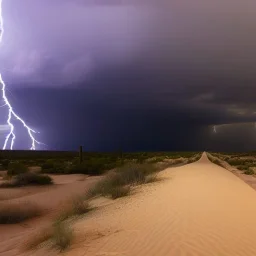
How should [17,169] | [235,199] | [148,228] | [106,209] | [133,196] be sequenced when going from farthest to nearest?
[17,169]
[133,196]
[235,199]
[106,209]
[148,228]

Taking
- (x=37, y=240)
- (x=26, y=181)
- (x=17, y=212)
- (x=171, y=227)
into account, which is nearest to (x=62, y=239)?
(x=37, y=240)

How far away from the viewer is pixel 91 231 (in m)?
9.04

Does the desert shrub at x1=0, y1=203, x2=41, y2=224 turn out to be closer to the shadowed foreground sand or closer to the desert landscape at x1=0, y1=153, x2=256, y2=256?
the desert landscape at x1=0, y1=153, x2=256, y2=256

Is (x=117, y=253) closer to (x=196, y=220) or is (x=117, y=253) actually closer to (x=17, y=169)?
(x=196, y=220)

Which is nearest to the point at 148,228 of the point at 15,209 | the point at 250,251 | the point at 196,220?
the point at 196,220

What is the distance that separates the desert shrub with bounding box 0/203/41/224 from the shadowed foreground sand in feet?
13.7

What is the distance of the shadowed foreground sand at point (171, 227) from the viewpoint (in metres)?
6.70

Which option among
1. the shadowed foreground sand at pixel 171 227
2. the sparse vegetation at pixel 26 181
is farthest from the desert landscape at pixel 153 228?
the sparse vegetation at pixel 26 181

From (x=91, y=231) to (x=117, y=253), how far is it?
96.7 inches

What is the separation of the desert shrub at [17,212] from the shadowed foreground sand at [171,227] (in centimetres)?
418

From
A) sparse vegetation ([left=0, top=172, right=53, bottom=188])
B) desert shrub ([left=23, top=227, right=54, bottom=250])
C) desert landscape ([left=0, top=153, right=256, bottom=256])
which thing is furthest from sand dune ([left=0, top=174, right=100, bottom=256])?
sparse vegetation ([left=0, top=172, right=53, bottom=188])

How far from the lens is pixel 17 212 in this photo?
48.5 feet

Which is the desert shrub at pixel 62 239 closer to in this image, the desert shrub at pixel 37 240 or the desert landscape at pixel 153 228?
the desert landscape at pixel 153 228

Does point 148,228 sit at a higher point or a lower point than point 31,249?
higher
